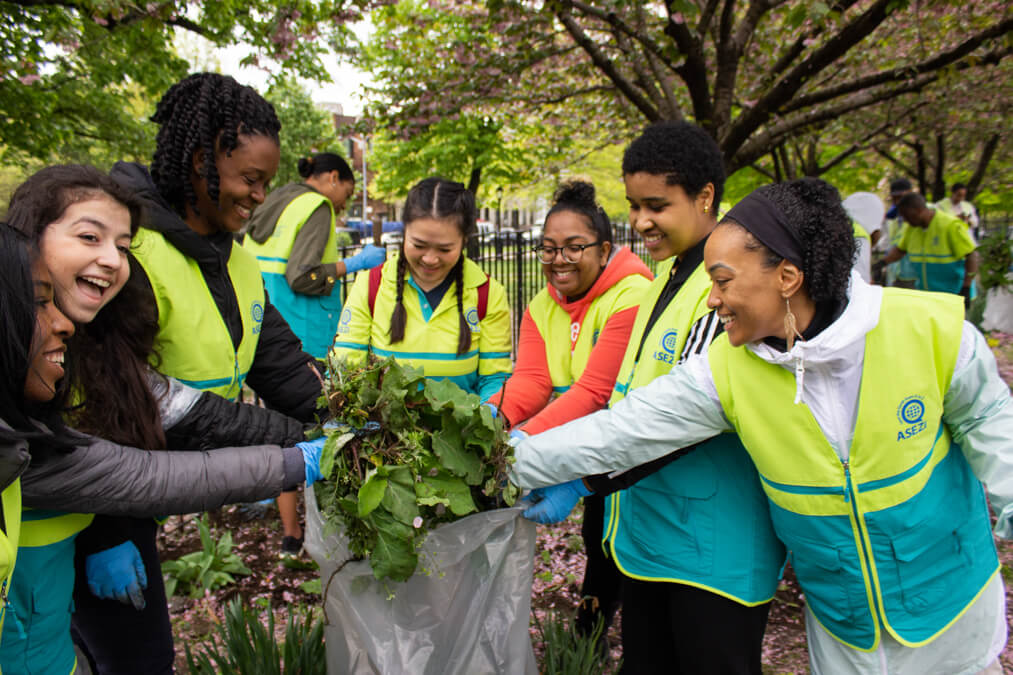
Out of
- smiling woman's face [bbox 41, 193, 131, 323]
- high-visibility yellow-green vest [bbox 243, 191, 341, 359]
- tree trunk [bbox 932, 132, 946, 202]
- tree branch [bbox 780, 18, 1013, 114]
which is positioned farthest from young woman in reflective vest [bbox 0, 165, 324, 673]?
tree trunk [bbox 932, 132, 946, 202]

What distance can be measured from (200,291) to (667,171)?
1444 millimetres

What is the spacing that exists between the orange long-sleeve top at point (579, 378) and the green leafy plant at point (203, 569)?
1823 millimetres

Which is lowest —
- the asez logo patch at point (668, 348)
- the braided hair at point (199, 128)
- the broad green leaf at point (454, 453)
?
the broad green leaf at point (454, 453)

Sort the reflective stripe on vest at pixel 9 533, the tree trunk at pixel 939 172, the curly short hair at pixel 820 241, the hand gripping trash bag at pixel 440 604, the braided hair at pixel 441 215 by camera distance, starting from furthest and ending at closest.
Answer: the tree trunk at pixel 939 172 → the braided hair at pixel 441 215 → the hand gripping trash bag at pixel 440 604 → the curly short hair at pixel 820 241 → the reflective stripe on vest at pixel 9 533

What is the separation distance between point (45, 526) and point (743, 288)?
1.68 meters

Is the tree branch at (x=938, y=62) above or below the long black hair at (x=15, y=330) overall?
above

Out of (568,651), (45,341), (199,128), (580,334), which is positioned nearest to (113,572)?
(45,341)

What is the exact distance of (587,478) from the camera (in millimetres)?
1923

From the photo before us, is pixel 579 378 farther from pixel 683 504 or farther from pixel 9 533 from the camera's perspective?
pixel 9 533

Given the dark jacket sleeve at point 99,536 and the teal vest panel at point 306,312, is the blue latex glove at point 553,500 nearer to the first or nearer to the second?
the dark jacket sleeve at point 99,536

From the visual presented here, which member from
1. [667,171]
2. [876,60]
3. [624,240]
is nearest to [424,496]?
[667,171]

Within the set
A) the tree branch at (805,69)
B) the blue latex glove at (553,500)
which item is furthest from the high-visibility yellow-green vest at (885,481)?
the tree branch at (805,69)

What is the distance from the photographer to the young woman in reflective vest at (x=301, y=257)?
4094 mm

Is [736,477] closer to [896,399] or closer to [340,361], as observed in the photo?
→ [896,399]
